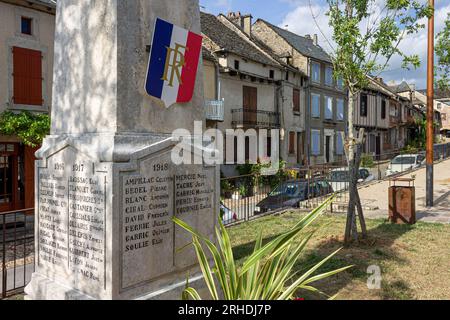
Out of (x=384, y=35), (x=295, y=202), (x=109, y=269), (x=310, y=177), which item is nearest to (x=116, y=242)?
(x=109, y=269)

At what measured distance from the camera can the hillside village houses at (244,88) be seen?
14.0 m

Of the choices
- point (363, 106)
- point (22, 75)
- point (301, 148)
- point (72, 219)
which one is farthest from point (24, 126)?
point (363, 106)

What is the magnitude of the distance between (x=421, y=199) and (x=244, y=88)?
13.1m

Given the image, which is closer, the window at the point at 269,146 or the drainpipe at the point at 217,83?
the drainpipe at the point at 217,83

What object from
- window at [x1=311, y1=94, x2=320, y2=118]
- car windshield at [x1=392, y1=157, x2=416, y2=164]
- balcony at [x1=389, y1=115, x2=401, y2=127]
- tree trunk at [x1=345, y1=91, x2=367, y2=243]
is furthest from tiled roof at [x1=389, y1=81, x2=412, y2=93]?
tree trunk at [x1=345, y1=91, x2=367, y2=243]

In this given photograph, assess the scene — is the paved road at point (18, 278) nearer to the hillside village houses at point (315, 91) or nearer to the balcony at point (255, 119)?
the balcony at point (255, 119)

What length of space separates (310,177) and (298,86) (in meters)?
16.4

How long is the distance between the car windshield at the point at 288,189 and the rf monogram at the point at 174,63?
9525 mm

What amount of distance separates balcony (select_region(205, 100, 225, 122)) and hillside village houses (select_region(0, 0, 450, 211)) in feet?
0.18

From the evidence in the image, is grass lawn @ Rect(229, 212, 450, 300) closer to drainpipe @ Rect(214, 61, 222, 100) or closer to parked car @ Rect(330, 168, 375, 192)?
parked car @ Rect(330, 168, 375, 192)

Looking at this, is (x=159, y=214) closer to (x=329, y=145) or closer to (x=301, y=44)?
(x=301, y=44)

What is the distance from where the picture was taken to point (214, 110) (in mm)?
21500

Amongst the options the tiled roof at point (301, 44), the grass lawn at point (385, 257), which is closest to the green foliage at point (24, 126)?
the grass lawn at point (385, 257)

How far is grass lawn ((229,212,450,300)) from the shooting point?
213 inches
